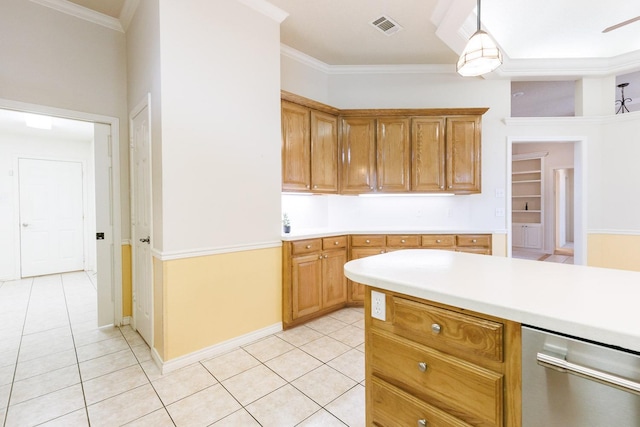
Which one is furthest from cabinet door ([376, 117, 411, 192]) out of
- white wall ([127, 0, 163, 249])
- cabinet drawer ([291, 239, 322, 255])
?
white wall ([127, 0, 163, 249])

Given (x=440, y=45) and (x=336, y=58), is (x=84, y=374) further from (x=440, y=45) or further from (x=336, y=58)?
(x=440, y=45)

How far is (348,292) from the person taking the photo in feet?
11.5

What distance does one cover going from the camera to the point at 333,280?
332cm

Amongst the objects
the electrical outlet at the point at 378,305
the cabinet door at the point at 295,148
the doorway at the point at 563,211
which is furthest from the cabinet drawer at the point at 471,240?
the doorway at the point at 563,211

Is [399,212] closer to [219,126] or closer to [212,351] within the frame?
[219,126]

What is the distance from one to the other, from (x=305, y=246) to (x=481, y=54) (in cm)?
217

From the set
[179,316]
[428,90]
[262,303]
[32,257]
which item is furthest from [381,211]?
[32,257]

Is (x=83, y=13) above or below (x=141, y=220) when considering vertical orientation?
above

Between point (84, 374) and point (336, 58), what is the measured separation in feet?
14.0

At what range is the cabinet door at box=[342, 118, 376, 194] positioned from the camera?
3.76 m

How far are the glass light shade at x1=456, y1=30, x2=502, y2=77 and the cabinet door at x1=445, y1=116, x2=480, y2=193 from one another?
1.89 m

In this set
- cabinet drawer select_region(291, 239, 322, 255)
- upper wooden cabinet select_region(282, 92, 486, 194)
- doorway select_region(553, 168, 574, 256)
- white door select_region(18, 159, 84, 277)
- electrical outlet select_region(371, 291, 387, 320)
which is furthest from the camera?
doorway select_region(553, 168, 574, 256)

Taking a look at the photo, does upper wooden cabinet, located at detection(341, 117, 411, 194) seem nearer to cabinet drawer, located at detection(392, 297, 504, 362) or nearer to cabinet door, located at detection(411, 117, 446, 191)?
cabinet door, located at detection(411, 117, 446, 191)

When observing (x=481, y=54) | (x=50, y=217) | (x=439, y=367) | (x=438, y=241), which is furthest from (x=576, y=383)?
(x=50, y=217)
